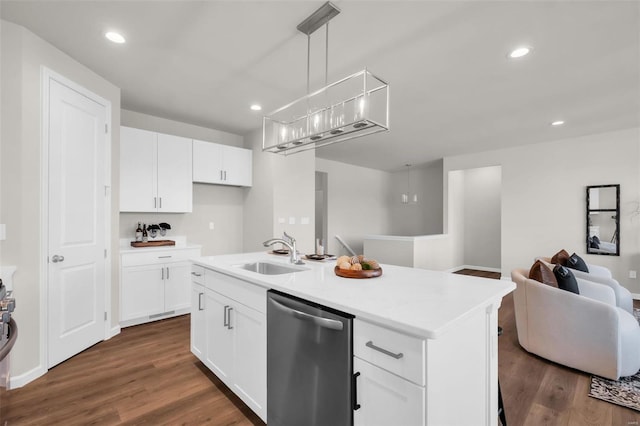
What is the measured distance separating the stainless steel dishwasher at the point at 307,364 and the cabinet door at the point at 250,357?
0.07 meters

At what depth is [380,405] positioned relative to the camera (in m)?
1.14

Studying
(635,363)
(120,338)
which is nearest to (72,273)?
(120,338)

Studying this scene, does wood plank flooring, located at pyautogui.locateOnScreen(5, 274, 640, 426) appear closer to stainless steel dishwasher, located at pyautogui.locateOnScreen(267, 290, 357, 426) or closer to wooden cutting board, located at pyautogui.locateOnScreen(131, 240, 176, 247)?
stainless steel dishwasher, located at pyautogui.locateOnScreen(267, 290, 357, 426)

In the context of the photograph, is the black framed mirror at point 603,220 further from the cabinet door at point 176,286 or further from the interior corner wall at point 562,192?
the cabinet door at point 176,286

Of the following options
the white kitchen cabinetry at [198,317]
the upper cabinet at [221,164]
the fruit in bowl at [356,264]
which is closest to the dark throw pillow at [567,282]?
the fruit in bowl at [356,264]

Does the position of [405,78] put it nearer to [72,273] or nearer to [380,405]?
[380,405]

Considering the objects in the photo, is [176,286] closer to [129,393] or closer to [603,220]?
[129,393]

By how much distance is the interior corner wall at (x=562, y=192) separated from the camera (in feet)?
15.2

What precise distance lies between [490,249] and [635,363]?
511 cm

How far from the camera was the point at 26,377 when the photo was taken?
2.22 m

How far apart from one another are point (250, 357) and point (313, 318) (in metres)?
0.71

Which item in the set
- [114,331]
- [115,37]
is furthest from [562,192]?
[114,331]

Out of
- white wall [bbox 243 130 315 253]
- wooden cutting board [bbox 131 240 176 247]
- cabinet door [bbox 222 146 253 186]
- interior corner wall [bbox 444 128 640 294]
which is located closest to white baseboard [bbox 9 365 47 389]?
wooden cutting board [bbox 131 240 176 247]

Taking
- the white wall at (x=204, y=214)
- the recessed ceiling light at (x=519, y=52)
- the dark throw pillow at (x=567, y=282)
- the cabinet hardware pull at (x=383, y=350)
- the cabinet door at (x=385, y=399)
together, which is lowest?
the cabinet door at (x=385, y=399)
